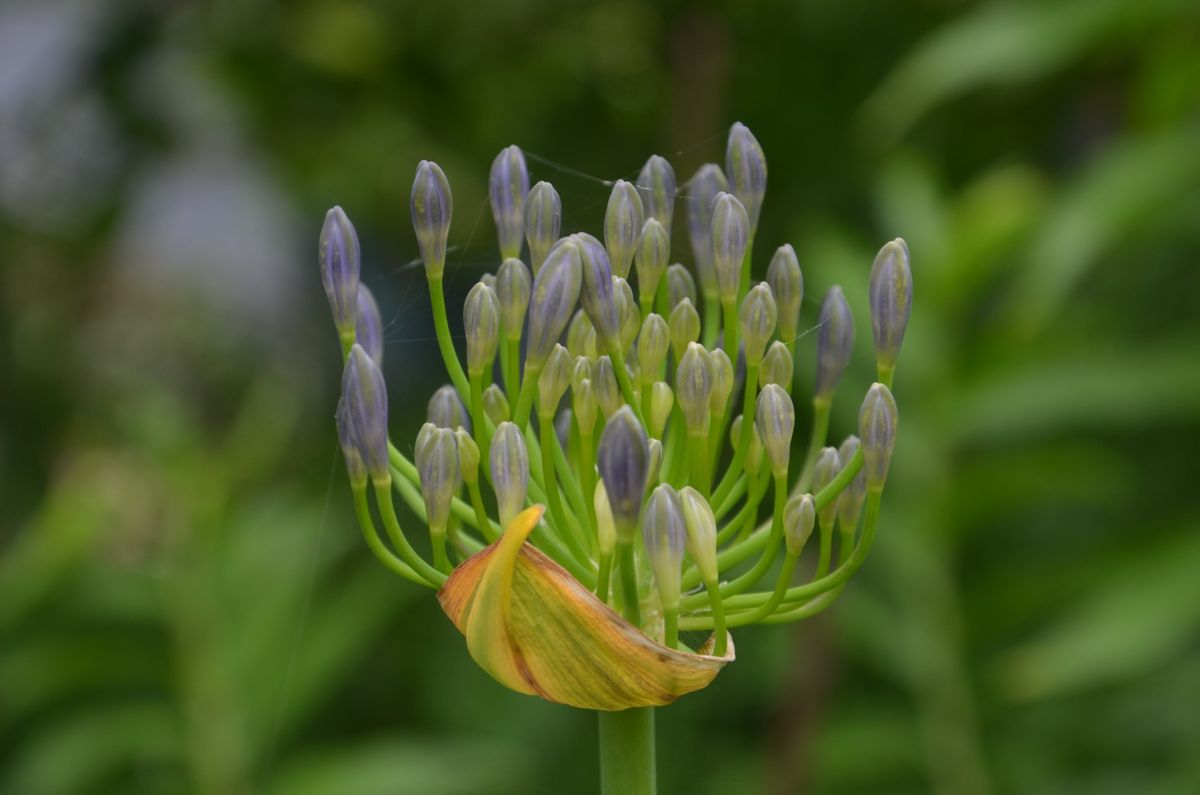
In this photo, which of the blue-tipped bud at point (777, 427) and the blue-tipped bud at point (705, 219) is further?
the blue-tipped bud at point (705, 219)

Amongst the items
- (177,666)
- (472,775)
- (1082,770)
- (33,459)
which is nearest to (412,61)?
(33,459)

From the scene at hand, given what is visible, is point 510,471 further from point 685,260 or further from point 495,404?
point 685,260

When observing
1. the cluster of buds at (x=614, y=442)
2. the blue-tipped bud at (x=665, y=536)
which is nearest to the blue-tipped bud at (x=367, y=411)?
the cluster of buds at (x=614, y=442)

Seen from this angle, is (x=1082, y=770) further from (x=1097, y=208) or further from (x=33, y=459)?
(x=33, y=459)

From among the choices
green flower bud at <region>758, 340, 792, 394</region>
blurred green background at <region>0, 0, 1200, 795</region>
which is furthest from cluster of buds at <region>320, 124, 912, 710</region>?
blurred green background at <region>0, 0, 1200, 795</region>

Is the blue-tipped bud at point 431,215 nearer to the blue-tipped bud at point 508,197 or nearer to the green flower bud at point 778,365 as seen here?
the blue-tipped bud at point 508,197

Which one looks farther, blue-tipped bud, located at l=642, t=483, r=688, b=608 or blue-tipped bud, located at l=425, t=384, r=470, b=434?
blue-tipped bud, located at l=425, t=384, r=470, b=434

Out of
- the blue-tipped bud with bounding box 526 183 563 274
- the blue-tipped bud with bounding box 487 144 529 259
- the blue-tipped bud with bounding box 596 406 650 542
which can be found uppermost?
the blue-tipped bud with bounding box 487 144 529 259

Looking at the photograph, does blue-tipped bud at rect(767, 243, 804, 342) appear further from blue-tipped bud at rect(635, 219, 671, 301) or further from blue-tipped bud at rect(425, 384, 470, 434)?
blue-tipped bud at rect(425, 384, 470, 434)

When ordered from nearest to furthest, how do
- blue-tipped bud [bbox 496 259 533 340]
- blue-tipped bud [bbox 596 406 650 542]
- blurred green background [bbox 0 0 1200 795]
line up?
blue-tipped bud [bbox 596 406 650 542]
blue-tipped bud [bbox 496 259 533 340]
blurred green background [bbox 0 0 1200 795]
